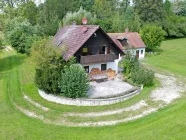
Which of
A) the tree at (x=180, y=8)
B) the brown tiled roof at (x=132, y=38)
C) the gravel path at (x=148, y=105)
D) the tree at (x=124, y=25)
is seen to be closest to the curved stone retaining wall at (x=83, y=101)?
the gravel path at (x=148, y=105)

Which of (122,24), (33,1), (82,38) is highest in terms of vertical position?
(33,1)

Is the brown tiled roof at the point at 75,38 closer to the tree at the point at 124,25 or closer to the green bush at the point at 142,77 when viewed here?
the green bush at the point at 142,77

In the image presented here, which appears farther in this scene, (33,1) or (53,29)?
Result: (33,1)

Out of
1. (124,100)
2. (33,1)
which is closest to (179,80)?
(124,100)

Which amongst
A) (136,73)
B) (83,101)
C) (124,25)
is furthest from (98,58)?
(124,25)

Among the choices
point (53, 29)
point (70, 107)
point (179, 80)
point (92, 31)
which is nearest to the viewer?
point (70, 107)

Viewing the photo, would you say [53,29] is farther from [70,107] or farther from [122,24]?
[70,107]

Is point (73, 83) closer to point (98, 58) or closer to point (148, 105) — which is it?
point (148, 105)
